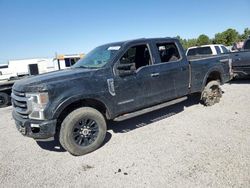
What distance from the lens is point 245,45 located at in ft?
39.0

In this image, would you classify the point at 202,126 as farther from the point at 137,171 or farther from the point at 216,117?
the point at 137,171

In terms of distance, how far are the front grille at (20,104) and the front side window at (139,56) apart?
2354 mm

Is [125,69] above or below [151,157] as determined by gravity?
above

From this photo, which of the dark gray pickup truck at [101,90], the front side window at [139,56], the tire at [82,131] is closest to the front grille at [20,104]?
the dark gray pickup truck at [101,90]

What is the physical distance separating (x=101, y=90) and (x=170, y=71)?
2.00 meters

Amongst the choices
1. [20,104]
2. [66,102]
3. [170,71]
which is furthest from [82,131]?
[170,71]

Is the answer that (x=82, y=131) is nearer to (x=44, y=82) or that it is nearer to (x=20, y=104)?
(x=44, y=82)

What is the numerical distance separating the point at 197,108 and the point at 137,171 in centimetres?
391

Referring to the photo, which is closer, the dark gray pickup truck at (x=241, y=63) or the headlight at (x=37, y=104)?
the headlight at (x=37, y=104)

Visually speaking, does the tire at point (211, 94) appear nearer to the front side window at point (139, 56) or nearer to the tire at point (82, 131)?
the front side window at point (139, 56)

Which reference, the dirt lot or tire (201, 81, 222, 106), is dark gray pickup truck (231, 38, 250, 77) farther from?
the dirt lot

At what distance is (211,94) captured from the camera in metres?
7.16

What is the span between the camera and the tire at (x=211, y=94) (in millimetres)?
7047

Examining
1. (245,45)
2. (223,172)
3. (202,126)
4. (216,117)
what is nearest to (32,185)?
(223,172)
